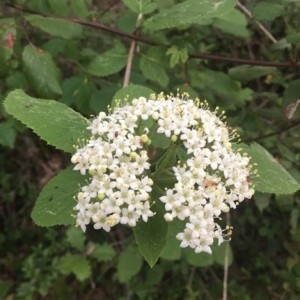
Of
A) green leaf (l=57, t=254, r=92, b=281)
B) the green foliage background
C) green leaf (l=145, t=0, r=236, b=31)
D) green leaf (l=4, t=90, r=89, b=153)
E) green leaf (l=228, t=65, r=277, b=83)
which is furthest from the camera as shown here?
green leaf (l=57, t=254, r=92, b=281)

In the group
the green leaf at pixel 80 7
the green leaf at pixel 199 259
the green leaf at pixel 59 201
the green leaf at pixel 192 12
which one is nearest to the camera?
the green leaf at pixel 59 201

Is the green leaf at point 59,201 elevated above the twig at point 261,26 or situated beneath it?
situated beneath

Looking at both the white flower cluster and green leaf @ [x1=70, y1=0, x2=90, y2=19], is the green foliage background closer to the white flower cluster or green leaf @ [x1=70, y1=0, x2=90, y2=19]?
green leaf @ [x1=70, y1=0, x2=90, y2=19]

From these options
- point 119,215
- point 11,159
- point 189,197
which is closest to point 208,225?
point 189,197

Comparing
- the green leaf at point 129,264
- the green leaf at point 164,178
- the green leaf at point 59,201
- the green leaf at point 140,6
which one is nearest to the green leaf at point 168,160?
the green leaf at point 164,178

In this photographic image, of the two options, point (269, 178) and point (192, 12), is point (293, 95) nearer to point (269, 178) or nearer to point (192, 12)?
point (192, 12)

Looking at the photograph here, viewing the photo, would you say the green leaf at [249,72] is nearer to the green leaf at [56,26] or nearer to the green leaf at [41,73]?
the green leaf at [56,26]

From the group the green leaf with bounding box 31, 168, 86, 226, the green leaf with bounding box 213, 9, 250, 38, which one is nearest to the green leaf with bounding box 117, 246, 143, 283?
the green leaf with bounding box 213, 9, 250, 38

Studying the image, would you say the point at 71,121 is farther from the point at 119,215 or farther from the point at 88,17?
the point at 88,17
